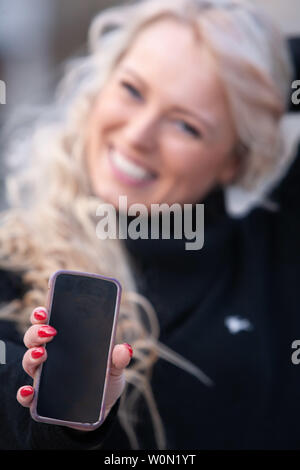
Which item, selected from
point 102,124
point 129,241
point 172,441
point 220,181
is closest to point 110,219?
point 129,241

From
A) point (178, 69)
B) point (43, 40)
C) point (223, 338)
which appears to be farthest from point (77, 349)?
point (43, 40)

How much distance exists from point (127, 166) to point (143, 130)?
2.7 inches

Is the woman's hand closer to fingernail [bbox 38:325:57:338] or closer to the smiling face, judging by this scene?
fingernail [bbox 38:325:57:338]

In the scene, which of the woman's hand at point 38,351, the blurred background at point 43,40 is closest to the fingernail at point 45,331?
the woman's hand at point 38,351

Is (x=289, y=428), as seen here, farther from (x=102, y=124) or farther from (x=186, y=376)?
(x=102, y=124)

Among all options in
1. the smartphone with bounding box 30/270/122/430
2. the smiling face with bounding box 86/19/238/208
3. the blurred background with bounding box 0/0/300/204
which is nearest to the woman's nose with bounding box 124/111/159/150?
the smiling face with bounding box 86/19/238/208

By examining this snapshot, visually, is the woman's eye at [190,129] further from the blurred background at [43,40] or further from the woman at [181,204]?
the blurred background at [43,40]

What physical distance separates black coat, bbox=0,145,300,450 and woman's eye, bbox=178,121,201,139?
0.18 meters

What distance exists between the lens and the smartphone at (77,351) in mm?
528

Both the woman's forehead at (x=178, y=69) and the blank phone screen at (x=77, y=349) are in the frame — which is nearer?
the blank phone screen at (x=77, y=349)

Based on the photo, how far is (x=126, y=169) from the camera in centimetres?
93

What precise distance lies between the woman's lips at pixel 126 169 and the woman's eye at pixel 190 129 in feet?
0.33

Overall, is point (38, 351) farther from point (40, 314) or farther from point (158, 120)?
point (158, 120)

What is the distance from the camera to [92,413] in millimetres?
531
